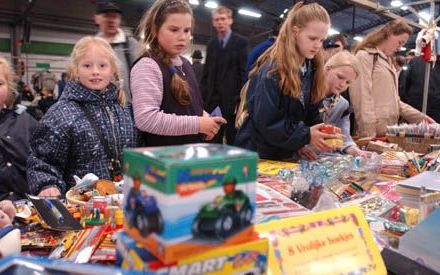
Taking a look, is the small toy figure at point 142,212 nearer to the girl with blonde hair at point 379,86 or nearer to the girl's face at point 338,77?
the girl's face at point 338,77

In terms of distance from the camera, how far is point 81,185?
1.16 meters

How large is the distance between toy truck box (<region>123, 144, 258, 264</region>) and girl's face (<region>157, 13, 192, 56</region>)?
1.19 m

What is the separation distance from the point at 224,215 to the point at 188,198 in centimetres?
7

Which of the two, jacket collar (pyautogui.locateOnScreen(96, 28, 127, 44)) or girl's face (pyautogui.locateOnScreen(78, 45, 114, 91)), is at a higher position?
jacket collar (pyautogui.locateOnScreen(96, 28, 127, 44))

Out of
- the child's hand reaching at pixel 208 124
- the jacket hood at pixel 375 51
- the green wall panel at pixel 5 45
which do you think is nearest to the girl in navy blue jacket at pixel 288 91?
the child's hand reaching at pixel 208 124

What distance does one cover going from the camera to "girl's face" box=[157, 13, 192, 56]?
1.72 meters

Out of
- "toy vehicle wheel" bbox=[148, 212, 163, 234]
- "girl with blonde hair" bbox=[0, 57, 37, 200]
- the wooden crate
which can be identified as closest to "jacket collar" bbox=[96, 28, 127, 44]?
"girl with blonde hair" bbox=[0, 57, 37, 200]

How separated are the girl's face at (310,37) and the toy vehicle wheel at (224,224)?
4.64 ft

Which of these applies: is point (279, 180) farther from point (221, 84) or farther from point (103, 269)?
point (221, 84)

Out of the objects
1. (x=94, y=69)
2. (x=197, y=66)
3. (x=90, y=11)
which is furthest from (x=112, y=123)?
(x=90, y=11)

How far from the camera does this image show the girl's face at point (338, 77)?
7.50ft

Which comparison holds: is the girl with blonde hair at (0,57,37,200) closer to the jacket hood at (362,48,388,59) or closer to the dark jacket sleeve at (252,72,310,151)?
the dark jacket sleeve at (252,72,310,151)

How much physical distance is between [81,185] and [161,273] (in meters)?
0.68

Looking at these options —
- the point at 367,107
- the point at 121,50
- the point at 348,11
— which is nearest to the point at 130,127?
the point at 121,50
